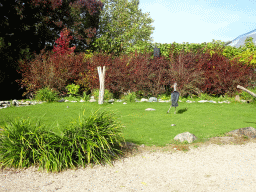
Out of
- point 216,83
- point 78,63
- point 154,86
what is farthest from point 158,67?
point 78,63

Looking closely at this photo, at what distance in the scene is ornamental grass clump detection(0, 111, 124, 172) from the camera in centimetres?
355

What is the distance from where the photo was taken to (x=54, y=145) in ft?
11.8

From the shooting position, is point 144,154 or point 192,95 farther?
point 192,95

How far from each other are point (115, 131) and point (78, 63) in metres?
8.72

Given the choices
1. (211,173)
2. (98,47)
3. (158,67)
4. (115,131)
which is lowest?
(211,173)

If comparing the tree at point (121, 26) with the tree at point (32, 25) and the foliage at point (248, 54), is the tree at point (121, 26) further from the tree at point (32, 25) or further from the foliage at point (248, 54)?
the foliage at point (248, 54)

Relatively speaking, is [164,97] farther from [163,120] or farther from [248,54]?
[248,54]

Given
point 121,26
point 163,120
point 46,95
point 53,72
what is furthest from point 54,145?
point 121,26

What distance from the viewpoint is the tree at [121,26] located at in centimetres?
2000

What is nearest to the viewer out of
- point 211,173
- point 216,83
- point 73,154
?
point 211,173

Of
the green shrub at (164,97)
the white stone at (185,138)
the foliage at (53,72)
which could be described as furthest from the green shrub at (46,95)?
the white stone at (185,138)

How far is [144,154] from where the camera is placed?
4.21 m

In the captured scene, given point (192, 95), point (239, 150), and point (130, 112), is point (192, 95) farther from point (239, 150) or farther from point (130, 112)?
point (239, 150)

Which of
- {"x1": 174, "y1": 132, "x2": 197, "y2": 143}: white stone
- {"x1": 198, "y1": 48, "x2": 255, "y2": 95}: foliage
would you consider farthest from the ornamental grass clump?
{"x1": 198, "y1": 48, "x2": 255, "y2": 95}: foliage
